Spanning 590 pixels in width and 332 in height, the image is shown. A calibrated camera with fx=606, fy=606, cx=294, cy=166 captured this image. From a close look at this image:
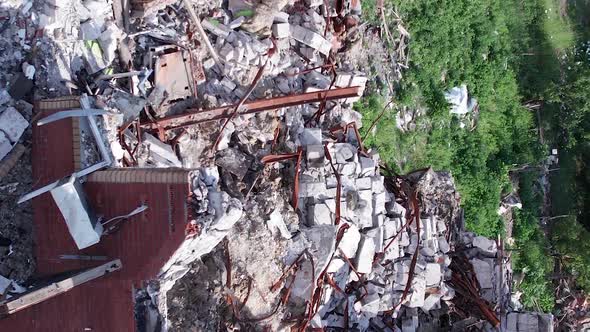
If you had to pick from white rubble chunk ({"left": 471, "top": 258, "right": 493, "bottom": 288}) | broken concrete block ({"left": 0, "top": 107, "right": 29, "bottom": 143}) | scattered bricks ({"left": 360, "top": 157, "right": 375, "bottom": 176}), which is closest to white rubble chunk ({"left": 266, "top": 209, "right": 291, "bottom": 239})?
scattered bricks ({"left": 360, "top": 157, "right": 375, "bottom": 176})

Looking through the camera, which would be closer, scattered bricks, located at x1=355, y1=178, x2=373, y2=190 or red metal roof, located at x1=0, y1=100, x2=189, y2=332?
red metal roof, located at x1=0, y1=100, x2=189, y2=332

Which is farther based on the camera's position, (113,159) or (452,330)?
(452,330)

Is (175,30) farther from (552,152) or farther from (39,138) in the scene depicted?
(552,152)

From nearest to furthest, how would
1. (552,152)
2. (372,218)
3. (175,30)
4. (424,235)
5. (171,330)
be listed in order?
(171,330), (175,30), (372,218), (424,235), (552,152)

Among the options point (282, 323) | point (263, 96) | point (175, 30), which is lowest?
point (282, 323)

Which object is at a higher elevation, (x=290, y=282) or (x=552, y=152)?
(x=552, y=152)

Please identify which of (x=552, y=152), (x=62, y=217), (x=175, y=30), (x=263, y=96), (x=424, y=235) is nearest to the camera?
(x=62, y=217)

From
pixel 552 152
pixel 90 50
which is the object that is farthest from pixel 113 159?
pixel 552 152

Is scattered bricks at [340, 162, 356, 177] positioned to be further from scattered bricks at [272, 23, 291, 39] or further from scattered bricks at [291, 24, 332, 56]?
scattered bricks at [272, 23, 291, 39]
